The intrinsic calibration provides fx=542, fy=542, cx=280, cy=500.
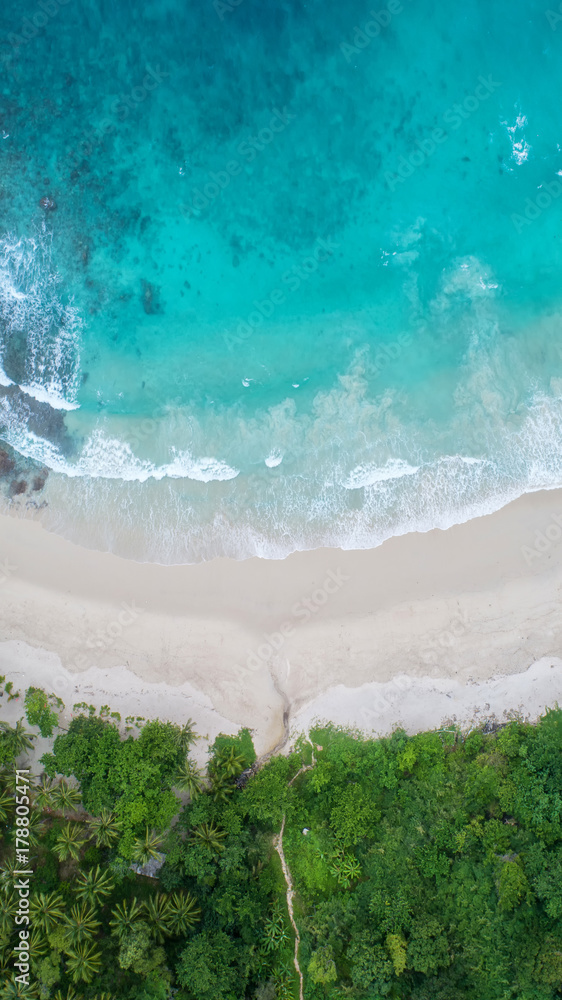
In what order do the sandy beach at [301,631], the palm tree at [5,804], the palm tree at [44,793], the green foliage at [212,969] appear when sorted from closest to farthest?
the green foliage at [212,969]
the palm tree at [5,804]
the palm tree at [44,793]
the sandy beach at [301,631]

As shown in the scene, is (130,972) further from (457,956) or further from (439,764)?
(439,764)

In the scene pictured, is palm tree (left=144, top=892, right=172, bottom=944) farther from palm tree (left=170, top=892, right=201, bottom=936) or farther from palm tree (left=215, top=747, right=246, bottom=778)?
palm tree (left=215, top=747, right=246, bottom=778)

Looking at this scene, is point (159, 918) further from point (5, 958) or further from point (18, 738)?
point (18, 738)

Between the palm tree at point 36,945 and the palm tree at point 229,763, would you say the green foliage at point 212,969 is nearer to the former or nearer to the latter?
the palm tree at point 36,945

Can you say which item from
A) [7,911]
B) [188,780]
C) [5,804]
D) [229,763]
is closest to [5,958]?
[7,911]

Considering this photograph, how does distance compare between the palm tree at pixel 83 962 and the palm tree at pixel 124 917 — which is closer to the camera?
the palm tree at pixel 83 962

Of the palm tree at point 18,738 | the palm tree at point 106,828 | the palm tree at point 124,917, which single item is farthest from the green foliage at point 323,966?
the palm tree at point 18,738
